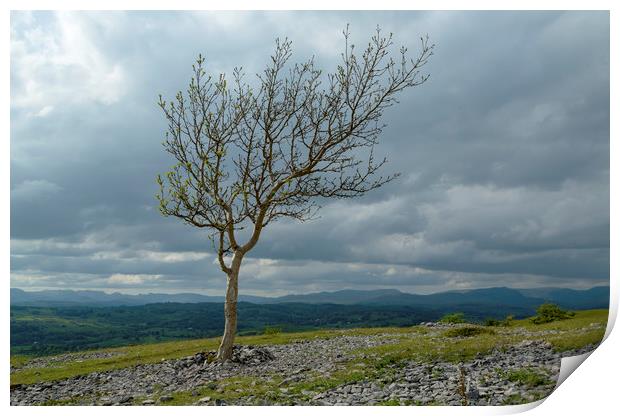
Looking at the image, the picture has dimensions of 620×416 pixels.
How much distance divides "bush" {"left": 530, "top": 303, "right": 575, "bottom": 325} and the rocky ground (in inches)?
447

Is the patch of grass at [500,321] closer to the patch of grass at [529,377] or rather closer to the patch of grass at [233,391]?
the patch of grass at [529,377]

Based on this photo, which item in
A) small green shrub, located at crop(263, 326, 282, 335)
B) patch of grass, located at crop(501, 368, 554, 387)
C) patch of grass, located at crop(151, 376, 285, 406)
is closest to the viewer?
patch of grass, located at crop(501, 368, 554, 387)

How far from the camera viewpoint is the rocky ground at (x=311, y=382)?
637 inches

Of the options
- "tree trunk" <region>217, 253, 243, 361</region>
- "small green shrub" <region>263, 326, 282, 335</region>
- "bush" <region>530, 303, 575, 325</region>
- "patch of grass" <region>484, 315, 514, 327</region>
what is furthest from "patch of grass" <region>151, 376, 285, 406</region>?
"patch of grass" <region>484, 315, 514, 327</region>

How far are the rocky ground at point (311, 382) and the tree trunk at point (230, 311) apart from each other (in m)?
0.60

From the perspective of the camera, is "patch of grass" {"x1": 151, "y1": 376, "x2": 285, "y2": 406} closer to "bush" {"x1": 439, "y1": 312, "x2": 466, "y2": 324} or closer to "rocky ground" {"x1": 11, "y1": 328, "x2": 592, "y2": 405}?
"rocky ground" {"x1": 11, "y1": 328, "x2": 592, "y2": 405}

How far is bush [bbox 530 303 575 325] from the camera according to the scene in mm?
30502

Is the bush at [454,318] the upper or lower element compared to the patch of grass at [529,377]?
upper

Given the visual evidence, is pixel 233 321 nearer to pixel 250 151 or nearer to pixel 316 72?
pixel 250 151

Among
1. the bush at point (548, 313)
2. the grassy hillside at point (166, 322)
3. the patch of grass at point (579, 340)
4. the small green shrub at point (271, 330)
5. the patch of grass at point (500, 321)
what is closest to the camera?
the patch of grass at point (579, 340)

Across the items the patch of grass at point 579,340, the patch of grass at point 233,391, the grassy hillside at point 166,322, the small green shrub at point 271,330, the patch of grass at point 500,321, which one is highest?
the patch of grass at point 579,340

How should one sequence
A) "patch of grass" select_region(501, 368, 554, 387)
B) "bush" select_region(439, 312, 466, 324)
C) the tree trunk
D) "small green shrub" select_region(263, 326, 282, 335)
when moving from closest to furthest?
"patch of grass" select_region(501, 368, 554, 387) → the tree trunk → "small green shrub" select_region(263, 326, 282, 335) → "bush" select_region(439, 312, 466, 324)

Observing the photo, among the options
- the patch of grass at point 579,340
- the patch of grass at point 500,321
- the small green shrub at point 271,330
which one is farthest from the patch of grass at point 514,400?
the small green shrub at point 271,330
